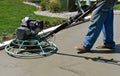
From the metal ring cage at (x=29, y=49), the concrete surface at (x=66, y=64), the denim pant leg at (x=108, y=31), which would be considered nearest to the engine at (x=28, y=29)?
the metal ring cage at (x=29, y=49)

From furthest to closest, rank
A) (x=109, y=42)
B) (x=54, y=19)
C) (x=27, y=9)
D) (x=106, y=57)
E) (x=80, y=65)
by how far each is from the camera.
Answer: (x=27, y=9) → (x=54, y=19) → (x=109, y=42) → (x=106, y=57) → (x=80, y=65)

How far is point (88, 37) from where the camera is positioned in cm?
717

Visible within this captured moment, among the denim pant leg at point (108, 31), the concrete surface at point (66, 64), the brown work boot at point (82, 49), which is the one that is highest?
the denim pant leg at point (108, 31)

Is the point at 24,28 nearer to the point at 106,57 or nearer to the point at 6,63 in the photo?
the point at 6,63

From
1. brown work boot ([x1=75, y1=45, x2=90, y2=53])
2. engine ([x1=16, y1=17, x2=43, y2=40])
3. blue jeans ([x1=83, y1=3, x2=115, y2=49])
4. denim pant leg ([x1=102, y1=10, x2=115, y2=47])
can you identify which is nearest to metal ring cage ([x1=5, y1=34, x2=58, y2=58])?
engine ([x1=16, y1=17, x2=43, y2=40])

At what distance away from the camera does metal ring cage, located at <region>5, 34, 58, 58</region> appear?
6984 millimetres

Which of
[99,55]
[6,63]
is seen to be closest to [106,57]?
[99,55]

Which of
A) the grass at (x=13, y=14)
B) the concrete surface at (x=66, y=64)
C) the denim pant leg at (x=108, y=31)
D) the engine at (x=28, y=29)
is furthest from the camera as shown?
the grass at (x=13, y=14)

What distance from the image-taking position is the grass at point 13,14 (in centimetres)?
942

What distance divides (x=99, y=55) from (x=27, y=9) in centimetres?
589

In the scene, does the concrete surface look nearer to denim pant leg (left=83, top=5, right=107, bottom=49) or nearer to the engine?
denim pant leg (left=83, top=5, right=107, bottom=49)

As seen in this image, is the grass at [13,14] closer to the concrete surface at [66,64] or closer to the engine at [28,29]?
the engine at [28,29]

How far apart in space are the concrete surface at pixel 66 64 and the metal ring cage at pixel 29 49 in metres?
0.12

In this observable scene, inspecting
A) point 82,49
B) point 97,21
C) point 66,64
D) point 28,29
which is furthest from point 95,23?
point 28,29
